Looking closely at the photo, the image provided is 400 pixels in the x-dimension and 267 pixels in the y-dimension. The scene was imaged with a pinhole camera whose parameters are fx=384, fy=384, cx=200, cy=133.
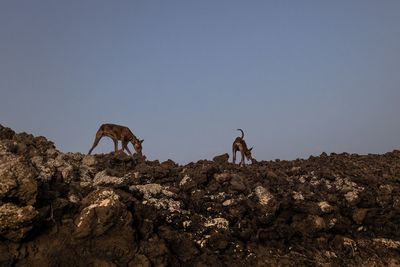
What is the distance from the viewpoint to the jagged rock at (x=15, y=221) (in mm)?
5617

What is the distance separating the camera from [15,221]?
5.62 m

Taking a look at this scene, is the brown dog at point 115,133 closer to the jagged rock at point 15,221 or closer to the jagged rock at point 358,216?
the jagged rock at point 358,216

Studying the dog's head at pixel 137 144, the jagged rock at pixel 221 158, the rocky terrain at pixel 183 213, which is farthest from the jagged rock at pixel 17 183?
the dog's head at pixel 137 144

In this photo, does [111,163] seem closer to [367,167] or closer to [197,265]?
[197,265]

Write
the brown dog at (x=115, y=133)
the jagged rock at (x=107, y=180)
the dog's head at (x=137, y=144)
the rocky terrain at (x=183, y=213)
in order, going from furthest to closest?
the dog's head at (x=137, y=144)
the brown dog at (x=115, y=133)
the jagged rock at (x=107, y=180)
the rocky terrain at (x=183, y=213)

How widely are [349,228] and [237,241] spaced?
301 centimetres

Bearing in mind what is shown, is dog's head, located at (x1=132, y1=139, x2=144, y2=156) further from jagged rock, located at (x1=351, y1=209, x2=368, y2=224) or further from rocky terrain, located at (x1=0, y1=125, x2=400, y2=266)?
jagged rock, located at (x1=351, y1=209, x2=368, y2=224)

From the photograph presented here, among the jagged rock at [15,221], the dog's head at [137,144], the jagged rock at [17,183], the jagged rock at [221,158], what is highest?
the dog's head at [137,144]

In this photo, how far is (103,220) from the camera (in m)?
6.21

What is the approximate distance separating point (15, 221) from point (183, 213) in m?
3.10

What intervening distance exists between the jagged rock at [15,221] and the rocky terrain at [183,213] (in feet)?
0.05

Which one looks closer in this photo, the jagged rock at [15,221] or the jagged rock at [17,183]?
the jagged rock at [15,221]

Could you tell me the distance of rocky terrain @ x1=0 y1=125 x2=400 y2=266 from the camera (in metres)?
6.00

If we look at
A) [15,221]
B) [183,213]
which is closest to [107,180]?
[183,213]
